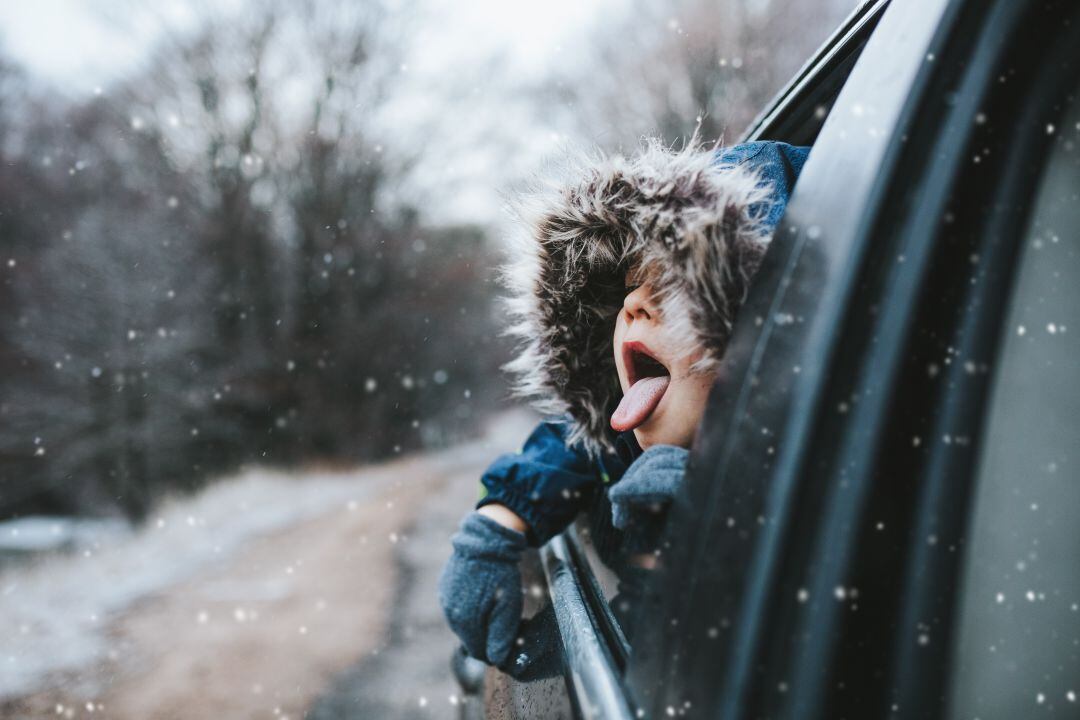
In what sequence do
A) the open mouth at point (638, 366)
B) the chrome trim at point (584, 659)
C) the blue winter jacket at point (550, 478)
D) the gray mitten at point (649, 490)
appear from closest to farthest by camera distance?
1. the chrome trim at point (584, 659)
2. the gray mitten at point (649, 490)
3. the open mouth at point (638, 366)
4. the blue winter jacket at point (550, 478)

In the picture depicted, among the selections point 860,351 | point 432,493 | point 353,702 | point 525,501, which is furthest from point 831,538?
point 432,493

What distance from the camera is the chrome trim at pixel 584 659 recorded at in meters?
0.85

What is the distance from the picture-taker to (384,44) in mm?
15945

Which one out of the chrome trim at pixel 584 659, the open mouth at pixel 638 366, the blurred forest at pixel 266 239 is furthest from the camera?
the blurred forest at pixel 266 239

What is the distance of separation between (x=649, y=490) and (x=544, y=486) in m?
0.62

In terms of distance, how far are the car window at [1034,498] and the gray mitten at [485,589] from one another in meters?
0.92

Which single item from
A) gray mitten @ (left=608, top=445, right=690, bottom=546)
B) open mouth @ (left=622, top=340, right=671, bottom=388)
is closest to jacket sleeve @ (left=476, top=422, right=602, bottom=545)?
open mouth @ (left=622, top=340, right=671, bottom=388)

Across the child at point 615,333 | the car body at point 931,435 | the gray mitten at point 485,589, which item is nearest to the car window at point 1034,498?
the car body at point 931,435

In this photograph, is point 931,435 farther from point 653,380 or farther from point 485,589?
point 485,589

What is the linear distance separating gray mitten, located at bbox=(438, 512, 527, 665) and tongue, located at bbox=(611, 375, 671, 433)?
49cm

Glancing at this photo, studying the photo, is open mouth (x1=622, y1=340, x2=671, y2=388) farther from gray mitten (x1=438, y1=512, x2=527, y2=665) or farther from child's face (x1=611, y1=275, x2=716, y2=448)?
gray mitten (x1=438, y1=512, x2=527, y2=665)

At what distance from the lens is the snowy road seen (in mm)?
3359

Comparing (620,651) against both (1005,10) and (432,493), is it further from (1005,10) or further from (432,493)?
(432,493)

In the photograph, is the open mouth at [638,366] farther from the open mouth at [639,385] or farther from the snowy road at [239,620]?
the snowy road at [239,620]
